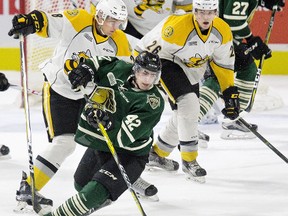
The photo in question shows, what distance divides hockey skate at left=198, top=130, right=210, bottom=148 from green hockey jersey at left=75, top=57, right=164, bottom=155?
Result: 1727mm

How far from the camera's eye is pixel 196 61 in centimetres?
452

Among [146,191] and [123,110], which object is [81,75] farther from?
[146,191]

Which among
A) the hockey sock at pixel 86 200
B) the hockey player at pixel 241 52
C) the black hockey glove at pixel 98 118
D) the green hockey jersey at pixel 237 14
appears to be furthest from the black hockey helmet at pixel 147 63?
the green hockey jersey at pixel 237 14

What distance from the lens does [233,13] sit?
510cm

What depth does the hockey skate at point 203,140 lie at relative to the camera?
17.6 ft

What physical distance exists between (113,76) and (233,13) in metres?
1.59

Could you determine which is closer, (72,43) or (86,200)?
(86,200)

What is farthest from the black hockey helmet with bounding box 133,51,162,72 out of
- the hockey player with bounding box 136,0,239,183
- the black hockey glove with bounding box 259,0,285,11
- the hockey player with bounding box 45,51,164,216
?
the black hockey glove with bounding box 259,0,285,11

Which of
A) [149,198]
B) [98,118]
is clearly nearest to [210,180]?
[149,198]

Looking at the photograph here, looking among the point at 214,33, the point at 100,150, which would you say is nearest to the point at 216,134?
the point at 214,33

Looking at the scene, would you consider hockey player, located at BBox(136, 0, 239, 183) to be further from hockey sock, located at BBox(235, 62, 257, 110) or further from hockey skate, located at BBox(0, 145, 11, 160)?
hockey skate, located at BBox(0, 145, 11, 160)

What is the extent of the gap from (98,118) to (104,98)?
231mm

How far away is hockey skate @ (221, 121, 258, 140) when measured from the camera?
563 cm

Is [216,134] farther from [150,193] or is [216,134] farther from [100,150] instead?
[100,150]
